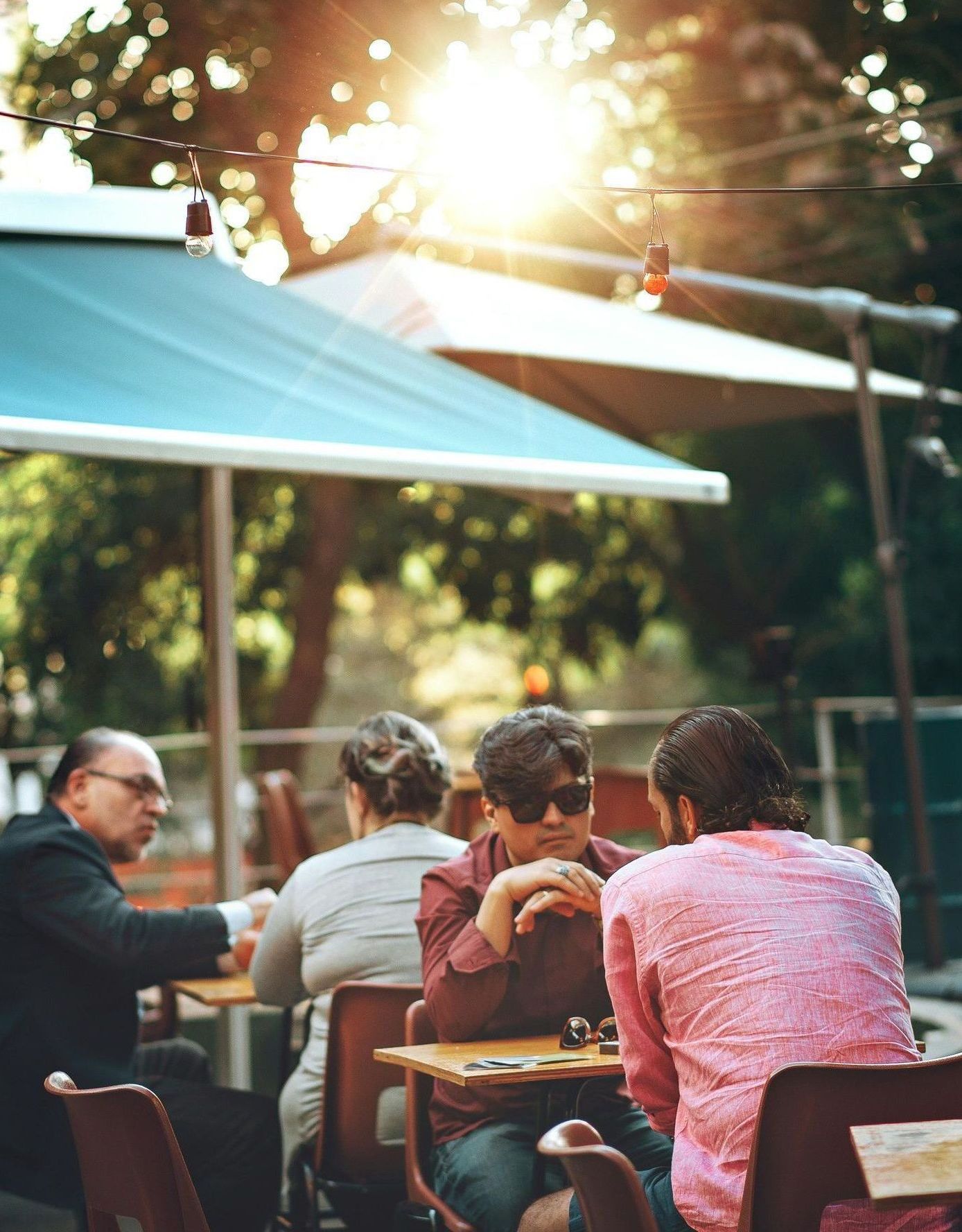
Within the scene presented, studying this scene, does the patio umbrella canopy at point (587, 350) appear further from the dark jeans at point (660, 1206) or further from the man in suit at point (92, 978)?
the dark jeans at point (660, 1206)

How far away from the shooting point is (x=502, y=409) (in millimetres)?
5195

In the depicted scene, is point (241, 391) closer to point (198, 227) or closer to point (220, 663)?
point (220, 663)

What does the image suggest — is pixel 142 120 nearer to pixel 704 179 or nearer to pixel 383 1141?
Answer: pixel 704 179

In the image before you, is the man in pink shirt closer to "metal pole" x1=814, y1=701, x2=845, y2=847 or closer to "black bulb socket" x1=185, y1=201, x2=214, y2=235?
"black bulb socket" x1=185, y1=201, x2=214, y2=235

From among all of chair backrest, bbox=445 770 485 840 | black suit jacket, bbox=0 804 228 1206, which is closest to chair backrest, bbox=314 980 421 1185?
black suit jacket, bbox=0 804 228 1206

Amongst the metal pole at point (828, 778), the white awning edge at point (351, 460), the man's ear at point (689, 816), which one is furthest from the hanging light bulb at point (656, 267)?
the metal pole at point (828, 778)

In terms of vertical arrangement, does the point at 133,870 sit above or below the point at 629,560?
below

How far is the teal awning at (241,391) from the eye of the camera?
3963 mm

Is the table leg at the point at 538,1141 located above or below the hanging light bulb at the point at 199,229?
below

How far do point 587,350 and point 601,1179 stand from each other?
4.67m

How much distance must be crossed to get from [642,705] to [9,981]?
23.0 meters

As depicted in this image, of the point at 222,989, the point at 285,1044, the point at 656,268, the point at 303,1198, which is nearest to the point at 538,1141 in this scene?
the point at 303,1198

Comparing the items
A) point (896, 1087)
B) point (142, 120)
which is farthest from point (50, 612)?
point (896, 1087)

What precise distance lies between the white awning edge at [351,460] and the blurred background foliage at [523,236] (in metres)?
1.67
